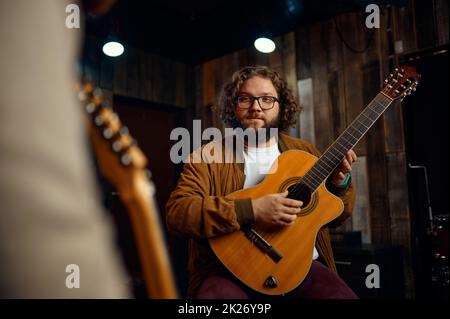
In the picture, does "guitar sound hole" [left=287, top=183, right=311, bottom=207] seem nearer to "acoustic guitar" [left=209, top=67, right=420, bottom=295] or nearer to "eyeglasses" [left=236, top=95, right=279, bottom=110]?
"acoustic guitar" [left=209, top=67, right=420, bottom=295]

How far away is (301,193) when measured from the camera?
150 cm

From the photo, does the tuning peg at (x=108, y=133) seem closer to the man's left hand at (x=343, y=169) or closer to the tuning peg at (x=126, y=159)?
the tuning peg at (x=126, y=159)

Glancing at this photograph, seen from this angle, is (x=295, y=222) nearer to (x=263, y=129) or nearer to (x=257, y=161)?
(x=257, y=161)

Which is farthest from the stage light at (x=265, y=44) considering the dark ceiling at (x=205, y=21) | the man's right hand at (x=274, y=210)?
the man's right hand at (x=274, y=210)

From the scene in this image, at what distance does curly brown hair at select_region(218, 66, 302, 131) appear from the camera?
188 centimetres

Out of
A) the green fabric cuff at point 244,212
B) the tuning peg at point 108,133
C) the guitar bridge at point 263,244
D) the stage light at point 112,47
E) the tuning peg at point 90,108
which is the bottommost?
the guitar bridge at point 263,244

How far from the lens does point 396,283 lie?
2.76m

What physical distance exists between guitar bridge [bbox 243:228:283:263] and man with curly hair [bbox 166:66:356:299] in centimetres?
5

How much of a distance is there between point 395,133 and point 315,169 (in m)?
1.78

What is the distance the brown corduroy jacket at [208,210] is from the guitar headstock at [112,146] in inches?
32.6

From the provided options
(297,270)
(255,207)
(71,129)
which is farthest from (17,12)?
(297,270)

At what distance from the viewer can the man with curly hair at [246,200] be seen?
1.34 m

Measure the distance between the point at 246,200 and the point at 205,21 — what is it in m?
2.66

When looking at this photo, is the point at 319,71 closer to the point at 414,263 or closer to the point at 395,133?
the point at 395,133
